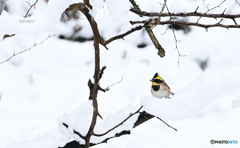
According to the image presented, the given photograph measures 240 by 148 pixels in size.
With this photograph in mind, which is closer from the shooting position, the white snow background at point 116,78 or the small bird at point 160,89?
the small bird at point 160,89

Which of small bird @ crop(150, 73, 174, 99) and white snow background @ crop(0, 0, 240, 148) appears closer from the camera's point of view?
small bird @ crop(150, 73, 174, 99)

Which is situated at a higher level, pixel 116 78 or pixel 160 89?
pixel 116 78

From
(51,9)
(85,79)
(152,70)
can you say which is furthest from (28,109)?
(51,9)

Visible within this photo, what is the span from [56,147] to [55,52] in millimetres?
3382

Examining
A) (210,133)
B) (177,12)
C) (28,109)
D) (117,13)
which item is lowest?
(117,13)

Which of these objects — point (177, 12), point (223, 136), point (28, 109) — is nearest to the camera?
point (177, 12)

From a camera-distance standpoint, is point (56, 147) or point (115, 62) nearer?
point (56, 147)

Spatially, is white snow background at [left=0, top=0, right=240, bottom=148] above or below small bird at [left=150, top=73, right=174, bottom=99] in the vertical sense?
above

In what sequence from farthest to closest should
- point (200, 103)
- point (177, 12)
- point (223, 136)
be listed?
point (223, 136)
point (177, 12)
point (200, 103)

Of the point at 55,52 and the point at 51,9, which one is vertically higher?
the point at 55,52

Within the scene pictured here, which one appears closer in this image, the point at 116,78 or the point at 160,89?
the point at 160,89

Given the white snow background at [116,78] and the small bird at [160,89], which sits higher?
the white snow background at [116,78]

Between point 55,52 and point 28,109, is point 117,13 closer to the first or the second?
point 28,109

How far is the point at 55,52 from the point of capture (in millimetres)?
4727
